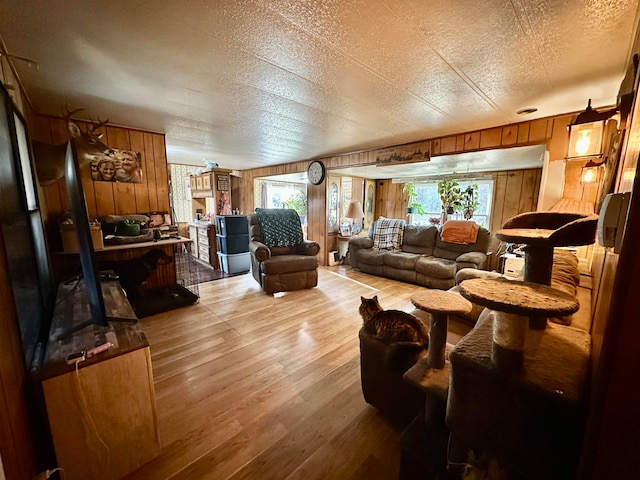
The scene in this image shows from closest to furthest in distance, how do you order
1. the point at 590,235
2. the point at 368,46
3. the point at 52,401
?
1. the point at 590,235
2. the point at 52,401
3. the point at 368,46

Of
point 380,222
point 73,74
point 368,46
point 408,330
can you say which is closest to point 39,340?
point 73,74

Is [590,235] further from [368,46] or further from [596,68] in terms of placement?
[596,68]

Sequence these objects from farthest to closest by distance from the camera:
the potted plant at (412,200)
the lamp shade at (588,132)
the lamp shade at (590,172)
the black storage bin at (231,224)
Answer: the potted plant at (412,200) < the black storage bin at (231,224) < the lamp shade at (590,172) < the lamp shade at (588,132)

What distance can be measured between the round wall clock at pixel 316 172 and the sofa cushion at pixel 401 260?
193 centimetres

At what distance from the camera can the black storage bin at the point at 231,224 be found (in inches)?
171

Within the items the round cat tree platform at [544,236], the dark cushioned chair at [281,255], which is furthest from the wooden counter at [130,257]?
the round cat tree platform at [544,236]

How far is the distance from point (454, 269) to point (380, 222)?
1681 mm

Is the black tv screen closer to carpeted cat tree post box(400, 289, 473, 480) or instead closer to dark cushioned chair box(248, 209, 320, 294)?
carpeted cat tree post box(400, 289, 473, 480)

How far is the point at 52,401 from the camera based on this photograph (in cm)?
104

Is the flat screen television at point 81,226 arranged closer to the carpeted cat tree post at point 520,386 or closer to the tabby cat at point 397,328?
the tabby cat at point 397,328

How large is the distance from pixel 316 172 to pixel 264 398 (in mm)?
4102

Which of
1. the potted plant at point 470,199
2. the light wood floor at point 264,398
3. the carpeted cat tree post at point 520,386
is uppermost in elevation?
the potted plant at point 470,199

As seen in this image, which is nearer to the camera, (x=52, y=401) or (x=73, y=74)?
(x=52, y=401)

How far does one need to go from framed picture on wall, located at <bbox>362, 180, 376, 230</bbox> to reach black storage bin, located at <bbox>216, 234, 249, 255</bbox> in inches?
135
